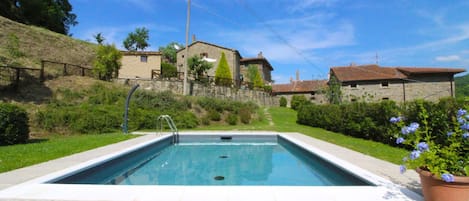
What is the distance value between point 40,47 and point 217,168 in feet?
74.4

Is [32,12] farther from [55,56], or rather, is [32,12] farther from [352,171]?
[352,171]

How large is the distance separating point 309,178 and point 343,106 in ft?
28.7

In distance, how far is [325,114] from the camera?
1495 cm

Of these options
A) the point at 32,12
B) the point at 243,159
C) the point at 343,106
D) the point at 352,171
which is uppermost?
the point at 32,12

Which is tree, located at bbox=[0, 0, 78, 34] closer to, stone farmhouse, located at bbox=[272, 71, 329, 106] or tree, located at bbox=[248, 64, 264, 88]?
tree, located at bbox=[248, 64, 264, 88]

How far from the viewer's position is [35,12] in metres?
29.1

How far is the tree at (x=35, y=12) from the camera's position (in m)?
27.2

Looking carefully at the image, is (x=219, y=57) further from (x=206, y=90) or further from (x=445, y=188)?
(x=445, y=188)

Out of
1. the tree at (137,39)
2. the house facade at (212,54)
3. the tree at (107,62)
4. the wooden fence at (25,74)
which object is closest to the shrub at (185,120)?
the wooden fence at (25,74)

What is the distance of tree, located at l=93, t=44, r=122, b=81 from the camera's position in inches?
789

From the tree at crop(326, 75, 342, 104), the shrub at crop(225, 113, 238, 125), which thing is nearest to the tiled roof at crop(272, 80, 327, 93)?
the tree at crop(326, 75, 342, 104)

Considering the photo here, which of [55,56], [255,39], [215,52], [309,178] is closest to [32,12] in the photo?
[55,56]

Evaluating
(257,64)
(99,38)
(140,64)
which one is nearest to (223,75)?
(140,64)

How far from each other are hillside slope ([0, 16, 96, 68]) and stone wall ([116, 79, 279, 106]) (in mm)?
6342
